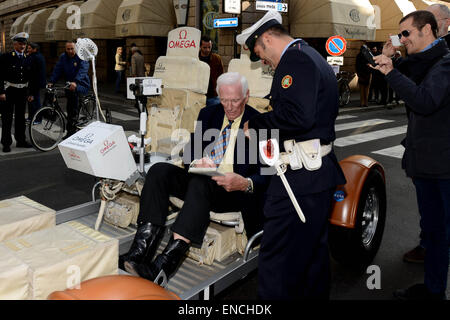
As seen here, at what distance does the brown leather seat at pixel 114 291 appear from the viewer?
4.78ft

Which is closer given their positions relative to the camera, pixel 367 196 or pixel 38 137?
pixel 367 196

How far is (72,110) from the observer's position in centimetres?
806

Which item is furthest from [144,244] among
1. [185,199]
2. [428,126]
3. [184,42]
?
[184,42]

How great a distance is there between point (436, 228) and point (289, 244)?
44.9 inches

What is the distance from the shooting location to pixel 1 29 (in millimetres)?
34969

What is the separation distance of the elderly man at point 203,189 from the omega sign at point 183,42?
1446mm

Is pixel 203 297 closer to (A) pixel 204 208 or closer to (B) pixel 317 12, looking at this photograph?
(A) pixel 204 208

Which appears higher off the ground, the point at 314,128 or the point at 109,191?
the point at 314,128

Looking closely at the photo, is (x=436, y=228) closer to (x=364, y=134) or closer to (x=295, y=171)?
(x=295, y=171)

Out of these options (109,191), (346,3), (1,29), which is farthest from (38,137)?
(1,29)

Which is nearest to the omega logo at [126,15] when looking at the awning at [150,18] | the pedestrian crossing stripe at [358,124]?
the awning at [150,18]

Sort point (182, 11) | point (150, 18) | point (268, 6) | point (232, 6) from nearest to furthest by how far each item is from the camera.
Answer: point (268, 6) < point (232, 6) < point (182, 11) < point (150, 18)

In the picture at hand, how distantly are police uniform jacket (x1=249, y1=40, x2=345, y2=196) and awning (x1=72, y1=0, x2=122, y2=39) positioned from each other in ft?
61.1

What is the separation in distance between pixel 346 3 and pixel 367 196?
1343cm
